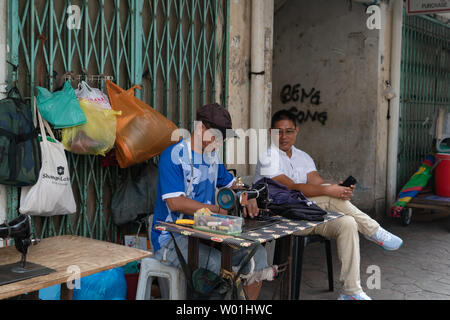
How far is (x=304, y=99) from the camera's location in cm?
803

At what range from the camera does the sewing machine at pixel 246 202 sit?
3029 mm

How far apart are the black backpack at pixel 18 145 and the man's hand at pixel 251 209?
4.46ft

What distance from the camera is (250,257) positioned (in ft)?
9.14

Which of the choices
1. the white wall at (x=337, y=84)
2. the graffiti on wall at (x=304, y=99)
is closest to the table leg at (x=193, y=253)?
the white wall at (x=337, y=84)

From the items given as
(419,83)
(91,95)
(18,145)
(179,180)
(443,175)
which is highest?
(419,83)

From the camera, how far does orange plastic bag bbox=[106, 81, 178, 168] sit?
3598mm

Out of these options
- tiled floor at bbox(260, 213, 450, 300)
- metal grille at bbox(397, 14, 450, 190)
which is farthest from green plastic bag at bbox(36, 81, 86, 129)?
metal grille at bbox(397, 14, 450, 190)

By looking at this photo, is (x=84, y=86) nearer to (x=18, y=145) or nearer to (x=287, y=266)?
(x=18, y=145)

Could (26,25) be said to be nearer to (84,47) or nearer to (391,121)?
(84,47)

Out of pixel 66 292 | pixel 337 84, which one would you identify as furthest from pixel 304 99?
pixel 66 292

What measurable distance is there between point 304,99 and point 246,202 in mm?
5237

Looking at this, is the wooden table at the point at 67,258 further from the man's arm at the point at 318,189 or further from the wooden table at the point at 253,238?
the man's arm at the point at 318,189
